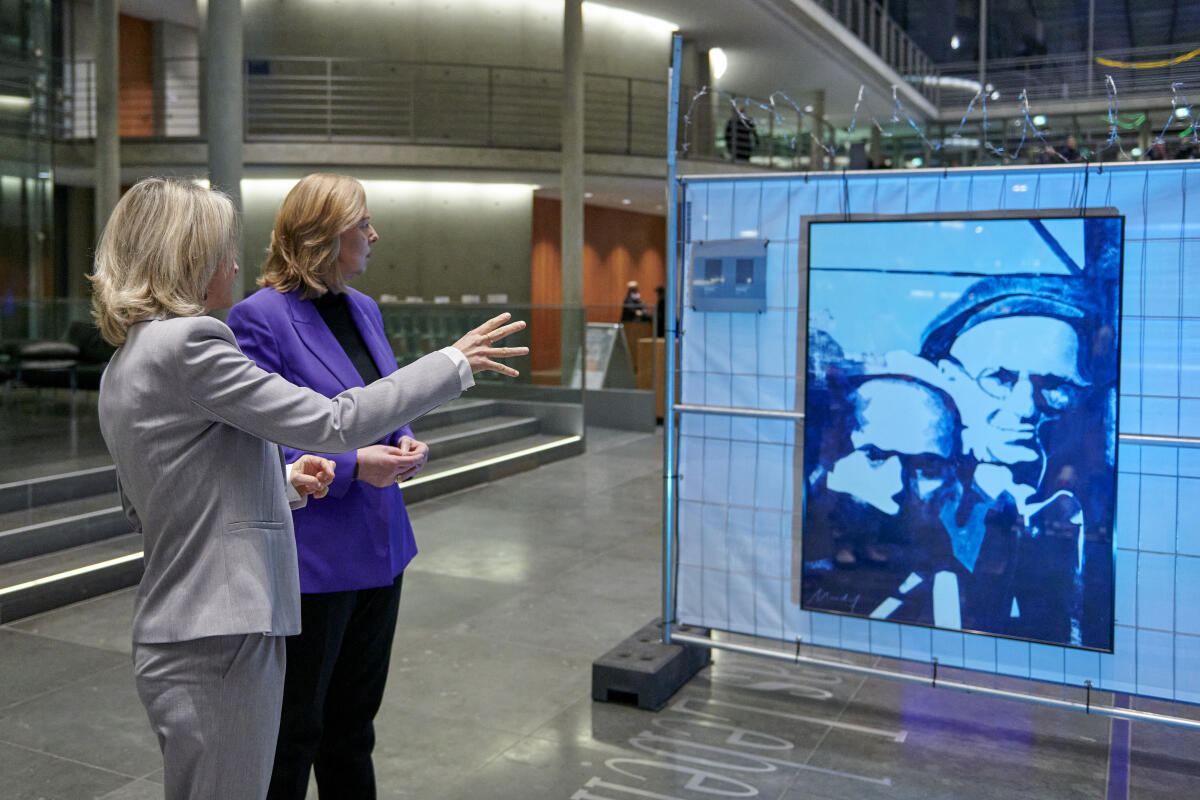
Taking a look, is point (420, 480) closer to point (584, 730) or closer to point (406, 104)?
point (584, 730)

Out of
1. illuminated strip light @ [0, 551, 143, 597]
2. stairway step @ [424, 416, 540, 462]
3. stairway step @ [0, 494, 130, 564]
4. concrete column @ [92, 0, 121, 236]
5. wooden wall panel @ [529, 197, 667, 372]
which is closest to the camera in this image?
illuminated strip light @ [0, 551, 143, 597]

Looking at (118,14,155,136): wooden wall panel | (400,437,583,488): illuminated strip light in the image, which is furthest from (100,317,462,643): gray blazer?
(118,14,155,136): wooden wall panel

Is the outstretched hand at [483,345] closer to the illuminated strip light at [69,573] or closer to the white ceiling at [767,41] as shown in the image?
the illuminated strip light at [69,573]

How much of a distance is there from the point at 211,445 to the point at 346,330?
71 cm

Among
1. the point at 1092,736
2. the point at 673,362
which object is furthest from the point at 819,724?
the point at 673,362

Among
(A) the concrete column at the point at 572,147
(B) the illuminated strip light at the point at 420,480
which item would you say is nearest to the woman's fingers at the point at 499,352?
(B) the illuminated strip light at the point at 420,480

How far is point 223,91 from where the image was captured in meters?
7.51

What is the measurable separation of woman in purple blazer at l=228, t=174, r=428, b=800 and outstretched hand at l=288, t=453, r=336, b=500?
179mm

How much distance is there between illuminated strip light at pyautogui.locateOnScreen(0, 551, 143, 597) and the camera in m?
4.21

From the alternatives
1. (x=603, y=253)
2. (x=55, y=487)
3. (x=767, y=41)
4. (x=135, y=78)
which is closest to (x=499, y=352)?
(x=55, y=487)

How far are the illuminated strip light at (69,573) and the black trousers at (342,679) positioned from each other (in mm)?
2683

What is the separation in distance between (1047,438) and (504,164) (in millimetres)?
11414

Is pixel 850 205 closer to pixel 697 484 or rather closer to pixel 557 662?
pixel 697 484

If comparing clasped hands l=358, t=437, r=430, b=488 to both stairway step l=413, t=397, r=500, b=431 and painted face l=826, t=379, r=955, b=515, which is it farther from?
stairway step l=413, t=397, r=500, b=431
